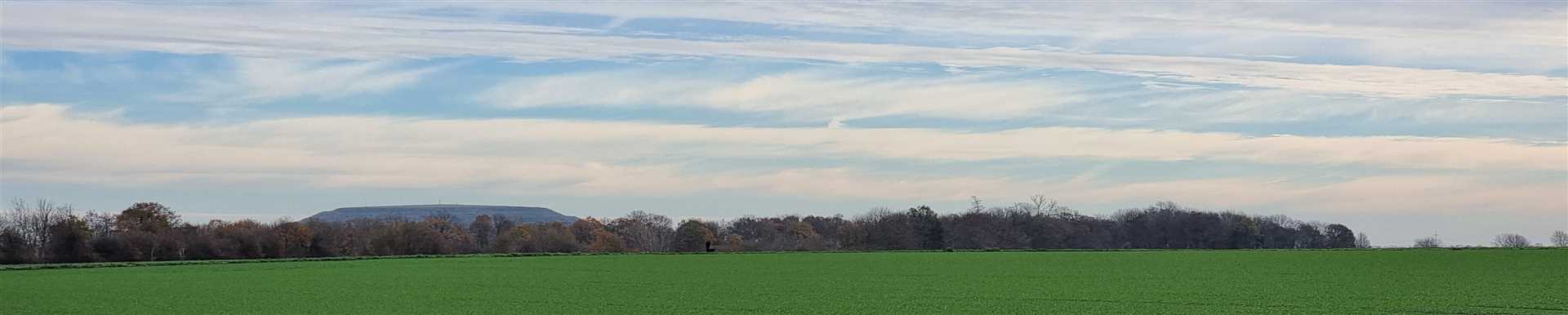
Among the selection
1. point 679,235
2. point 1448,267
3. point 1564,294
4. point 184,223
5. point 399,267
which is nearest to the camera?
point 1564,294

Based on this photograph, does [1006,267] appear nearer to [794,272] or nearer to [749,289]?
[794,272]

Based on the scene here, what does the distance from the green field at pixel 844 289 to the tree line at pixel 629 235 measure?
28.7 meters

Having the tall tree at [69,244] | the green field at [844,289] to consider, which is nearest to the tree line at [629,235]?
the tall tree at [69,244]

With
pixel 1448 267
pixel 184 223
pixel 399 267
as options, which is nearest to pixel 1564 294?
pixel 1448 267

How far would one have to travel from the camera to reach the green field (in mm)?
29094

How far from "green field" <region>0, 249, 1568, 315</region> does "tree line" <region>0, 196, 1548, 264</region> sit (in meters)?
28.7

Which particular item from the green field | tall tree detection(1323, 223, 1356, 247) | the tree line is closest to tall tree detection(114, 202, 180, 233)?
the tree line

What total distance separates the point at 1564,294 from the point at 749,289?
19696mm

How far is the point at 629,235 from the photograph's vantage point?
14050 centimetres

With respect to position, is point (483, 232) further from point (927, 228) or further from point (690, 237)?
point (927, 228)

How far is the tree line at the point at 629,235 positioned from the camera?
86312 mm

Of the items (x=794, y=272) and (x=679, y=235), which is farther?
(x=679, y=235)

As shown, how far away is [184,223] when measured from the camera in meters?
97.3

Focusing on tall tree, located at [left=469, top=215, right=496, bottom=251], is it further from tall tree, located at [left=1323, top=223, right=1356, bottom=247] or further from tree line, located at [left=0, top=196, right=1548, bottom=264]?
tall tree, located at [left=1323, top=223, right=1356, bottom=247]
